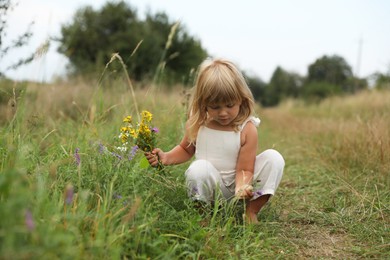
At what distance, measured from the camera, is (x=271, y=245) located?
194 cm

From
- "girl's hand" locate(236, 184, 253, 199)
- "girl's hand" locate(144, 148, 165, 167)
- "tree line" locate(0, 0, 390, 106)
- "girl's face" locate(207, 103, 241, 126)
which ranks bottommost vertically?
"girl's hand" locate(236, 184, 253, 199)

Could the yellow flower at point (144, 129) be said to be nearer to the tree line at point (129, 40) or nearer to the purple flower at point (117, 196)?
the purple flower at point (117, 196)

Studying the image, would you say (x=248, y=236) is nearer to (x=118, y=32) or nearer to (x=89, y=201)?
(x=89, y=201)

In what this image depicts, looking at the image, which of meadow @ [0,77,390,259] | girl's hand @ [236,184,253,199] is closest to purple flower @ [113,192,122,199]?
meadow @ [0,77,390,259]

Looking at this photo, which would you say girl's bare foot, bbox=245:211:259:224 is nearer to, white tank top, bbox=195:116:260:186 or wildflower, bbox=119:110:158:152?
white tank top, bbox=195:116:260:186

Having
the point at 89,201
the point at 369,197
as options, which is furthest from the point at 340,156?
the point at 89,201

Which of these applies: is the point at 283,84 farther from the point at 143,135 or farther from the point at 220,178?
the point at 143,135

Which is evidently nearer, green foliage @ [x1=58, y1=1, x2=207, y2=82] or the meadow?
the meadow

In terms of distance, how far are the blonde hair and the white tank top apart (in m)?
0.05

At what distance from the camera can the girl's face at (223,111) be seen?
2135 millimetres

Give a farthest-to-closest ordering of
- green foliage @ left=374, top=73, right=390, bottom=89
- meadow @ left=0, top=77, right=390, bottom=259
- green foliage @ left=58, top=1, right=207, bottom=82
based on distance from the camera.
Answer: green foliage @ left=58, top=1, right=207, bottom=82, green foliage @ left=374, top=73, right=390, bottom=89, meadow @ left=0, top=77, right=390, bottom=259

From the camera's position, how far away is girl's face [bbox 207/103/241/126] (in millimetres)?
2135

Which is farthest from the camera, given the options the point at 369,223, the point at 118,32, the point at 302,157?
the point at 118,32

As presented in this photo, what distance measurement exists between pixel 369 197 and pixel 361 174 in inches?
20.3
